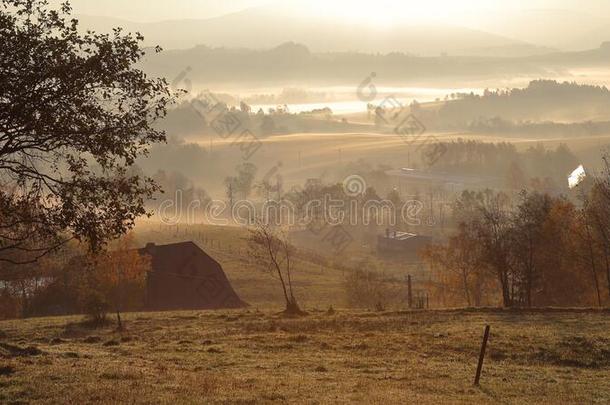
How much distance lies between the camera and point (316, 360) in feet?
103

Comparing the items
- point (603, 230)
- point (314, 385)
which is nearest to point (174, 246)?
point (603, 230)

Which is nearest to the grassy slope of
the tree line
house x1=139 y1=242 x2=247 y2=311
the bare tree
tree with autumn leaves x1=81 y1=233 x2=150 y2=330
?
the bare tree

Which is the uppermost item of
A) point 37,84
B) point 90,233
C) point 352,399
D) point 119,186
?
point 37,84

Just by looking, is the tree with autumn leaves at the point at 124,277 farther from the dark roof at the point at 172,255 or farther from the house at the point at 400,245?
the house at the point at 400,245

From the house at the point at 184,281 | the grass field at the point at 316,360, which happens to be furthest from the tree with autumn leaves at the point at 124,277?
the grass field at the point at 316,360

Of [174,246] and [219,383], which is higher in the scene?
[174,246]

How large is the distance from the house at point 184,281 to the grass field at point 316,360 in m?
34.5

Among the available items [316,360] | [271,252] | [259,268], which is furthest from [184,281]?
[316,360]

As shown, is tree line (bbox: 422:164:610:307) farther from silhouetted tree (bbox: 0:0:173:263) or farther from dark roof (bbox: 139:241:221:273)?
silhouetted tree (bbox: 0:0:173:263)

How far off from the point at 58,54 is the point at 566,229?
6809cm

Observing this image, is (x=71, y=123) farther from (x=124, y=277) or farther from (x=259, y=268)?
(x=259, y=268)

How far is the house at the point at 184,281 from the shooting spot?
8588 centimetres

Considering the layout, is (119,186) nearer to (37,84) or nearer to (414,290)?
(37,84)

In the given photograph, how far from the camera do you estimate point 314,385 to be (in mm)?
24266
